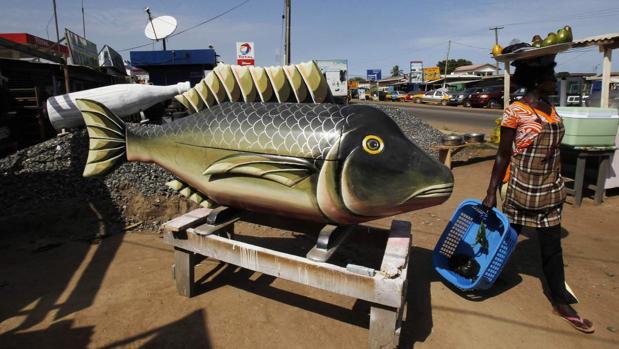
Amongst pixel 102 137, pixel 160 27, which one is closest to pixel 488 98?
pixel 160 27

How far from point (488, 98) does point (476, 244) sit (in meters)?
22.7

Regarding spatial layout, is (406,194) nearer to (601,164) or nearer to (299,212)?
(299,212)

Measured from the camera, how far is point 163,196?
4484 millimetres

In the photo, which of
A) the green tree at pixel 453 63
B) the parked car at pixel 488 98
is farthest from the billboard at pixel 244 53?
the green tree at pixel 453 63

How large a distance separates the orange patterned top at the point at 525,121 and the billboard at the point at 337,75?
1107 centimetres

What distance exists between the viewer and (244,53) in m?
11.3

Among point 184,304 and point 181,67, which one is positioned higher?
point 181,67

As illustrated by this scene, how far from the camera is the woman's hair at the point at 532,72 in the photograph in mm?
2412

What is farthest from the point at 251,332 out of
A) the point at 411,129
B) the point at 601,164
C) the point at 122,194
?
the point at 411,129

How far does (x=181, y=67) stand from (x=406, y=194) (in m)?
15.8

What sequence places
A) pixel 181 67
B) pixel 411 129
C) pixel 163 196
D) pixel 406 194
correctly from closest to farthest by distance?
pixel 406 194 → pixel 163 196 → pixel 411 129 → pixel 181 67

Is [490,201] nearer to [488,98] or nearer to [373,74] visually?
[488,98]

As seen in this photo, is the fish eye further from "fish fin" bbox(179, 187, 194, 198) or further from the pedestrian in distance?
"fish fin" bbox(179, 187, 194, 198)

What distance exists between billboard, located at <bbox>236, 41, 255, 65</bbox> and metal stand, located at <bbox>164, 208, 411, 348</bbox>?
9.08 metres
